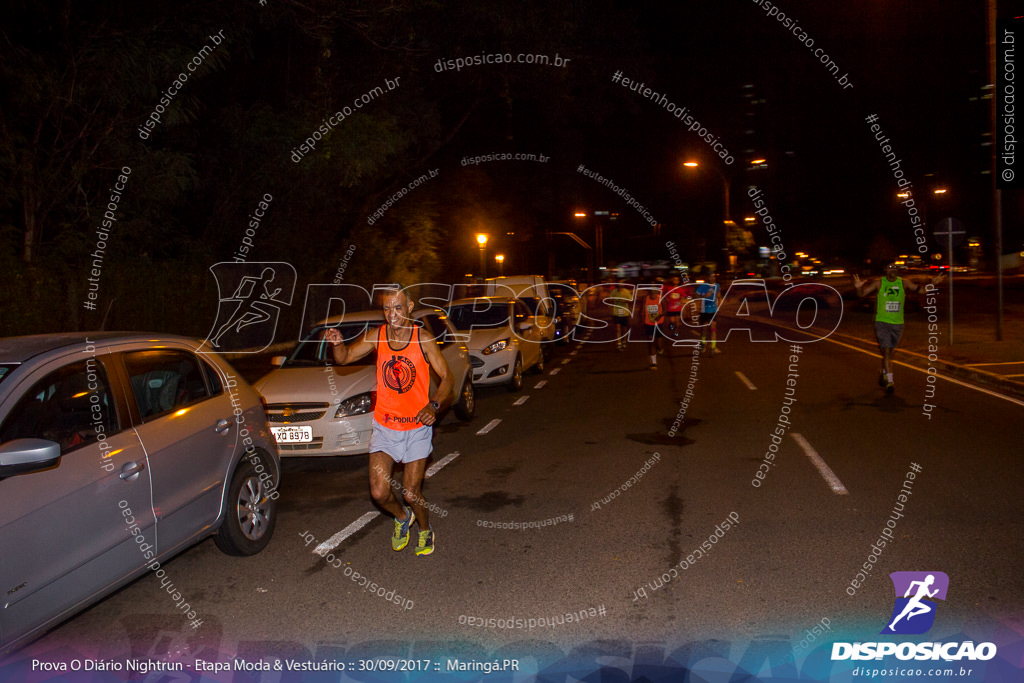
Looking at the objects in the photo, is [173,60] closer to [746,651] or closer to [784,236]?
[746,651]

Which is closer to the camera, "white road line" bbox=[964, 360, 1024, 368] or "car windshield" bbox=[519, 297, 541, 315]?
"white road line" bbox=[964, 360, 1024, 368]

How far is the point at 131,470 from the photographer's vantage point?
4.63 m

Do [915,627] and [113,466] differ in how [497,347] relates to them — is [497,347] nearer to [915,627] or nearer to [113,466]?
[113,466]

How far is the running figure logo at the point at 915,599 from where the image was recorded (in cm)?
452

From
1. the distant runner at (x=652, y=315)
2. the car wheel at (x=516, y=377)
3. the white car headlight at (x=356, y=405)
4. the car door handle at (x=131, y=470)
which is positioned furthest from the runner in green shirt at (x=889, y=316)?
the car door handle at (x=131, y=470)

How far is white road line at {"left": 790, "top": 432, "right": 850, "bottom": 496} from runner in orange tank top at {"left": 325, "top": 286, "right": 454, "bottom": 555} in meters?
3.81

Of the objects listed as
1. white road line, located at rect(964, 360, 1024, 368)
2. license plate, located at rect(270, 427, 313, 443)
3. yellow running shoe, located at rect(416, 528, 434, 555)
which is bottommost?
yellow running shoe, located at rect(416, 528, 434, 555)

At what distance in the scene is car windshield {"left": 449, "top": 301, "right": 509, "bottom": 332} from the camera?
15.3 metres

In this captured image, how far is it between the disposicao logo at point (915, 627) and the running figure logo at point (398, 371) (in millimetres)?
3064

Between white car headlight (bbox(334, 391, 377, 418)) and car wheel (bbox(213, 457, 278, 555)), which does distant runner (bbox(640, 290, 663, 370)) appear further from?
car wheel (bbox(213, 457, 278, 555))

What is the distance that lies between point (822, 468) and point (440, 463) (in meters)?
4.01

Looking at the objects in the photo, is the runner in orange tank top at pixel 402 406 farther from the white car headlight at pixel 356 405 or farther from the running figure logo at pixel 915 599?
the running figure logo at pixel 915 599

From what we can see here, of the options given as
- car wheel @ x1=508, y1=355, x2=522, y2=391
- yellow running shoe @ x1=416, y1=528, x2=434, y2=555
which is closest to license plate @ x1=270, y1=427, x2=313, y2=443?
yellow running shoe @ x1=416, y1=528, x2=434, y2=555

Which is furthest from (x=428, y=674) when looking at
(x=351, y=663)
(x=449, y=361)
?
(x=449, y=361)
